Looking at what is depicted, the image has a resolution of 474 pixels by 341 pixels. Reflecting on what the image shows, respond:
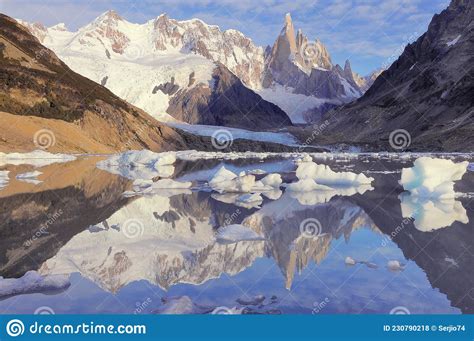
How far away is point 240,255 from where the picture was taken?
459 inches

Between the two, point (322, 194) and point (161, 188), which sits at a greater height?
point (161, 188)

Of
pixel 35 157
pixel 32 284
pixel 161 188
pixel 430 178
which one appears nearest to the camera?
pixel 32 284

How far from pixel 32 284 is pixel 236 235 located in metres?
5.61

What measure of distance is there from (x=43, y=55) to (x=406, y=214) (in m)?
122

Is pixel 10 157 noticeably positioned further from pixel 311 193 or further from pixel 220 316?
pixel 220 316

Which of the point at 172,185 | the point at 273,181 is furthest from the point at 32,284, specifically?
the point at 273,181

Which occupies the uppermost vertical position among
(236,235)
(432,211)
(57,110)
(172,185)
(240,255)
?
(57,110)

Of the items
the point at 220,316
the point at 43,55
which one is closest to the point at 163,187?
the point at 220,316

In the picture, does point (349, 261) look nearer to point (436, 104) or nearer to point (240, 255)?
point (240, 255)

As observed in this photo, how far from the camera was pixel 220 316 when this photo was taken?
6852 millimetres

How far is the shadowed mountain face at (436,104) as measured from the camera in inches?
5182

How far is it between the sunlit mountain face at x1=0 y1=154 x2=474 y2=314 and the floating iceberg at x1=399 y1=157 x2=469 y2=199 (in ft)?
4.32

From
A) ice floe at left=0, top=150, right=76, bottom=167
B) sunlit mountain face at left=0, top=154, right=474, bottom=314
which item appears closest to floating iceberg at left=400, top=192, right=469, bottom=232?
sunlit mountain face at left=0, top=154, right=474, bottom=314

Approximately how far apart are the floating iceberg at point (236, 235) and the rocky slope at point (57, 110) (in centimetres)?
6558
